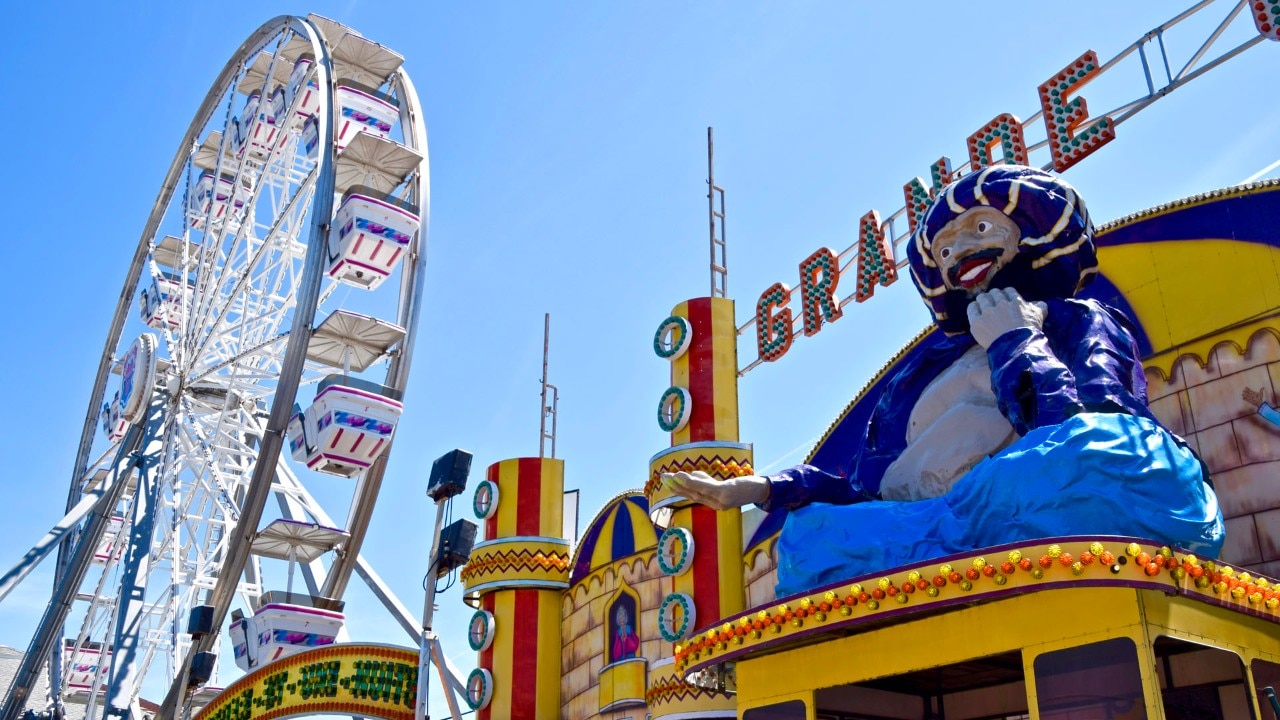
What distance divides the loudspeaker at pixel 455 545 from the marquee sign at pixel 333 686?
12.0 ft

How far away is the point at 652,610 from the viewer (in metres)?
13.8

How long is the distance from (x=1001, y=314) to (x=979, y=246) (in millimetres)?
741

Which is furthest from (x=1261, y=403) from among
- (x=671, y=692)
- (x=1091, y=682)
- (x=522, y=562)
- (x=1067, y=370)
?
(x=522, y=562)

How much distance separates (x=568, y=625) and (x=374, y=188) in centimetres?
953

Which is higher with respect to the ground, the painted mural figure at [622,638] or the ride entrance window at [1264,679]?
the painted mural figure at [622,638]

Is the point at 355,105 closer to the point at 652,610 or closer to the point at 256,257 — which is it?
the point at 256,257

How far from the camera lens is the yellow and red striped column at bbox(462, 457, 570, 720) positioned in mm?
14828

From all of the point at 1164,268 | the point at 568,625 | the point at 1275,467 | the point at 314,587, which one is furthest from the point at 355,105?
the point at 1275,467

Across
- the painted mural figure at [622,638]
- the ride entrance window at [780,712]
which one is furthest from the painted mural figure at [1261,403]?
the painted mural figure at [622,638]

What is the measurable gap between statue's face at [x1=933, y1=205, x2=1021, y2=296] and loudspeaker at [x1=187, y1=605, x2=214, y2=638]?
1430 centimetres

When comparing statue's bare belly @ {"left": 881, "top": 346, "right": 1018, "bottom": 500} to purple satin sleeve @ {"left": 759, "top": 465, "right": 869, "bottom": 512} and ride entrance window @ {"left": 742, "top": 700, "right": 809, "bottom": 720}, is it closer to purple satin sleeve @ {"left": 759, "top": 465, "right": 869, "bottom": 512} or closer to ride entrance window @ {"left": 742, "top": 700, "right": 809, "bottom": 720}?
purple satin sleeve @ {"left": 759, "top": 465, "right": 869, "bottom": 512}

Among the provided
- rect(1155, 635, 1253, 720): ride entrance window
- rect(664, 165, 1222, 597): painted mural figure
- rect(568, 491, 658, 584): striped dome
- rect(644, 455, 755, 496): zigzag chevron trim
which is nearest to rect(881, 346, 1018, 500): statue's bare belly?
rect(664, 165, 1222, 597): painted mural figure

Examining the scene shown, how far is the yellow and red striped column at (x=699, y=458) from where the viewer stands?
12570 millimetres

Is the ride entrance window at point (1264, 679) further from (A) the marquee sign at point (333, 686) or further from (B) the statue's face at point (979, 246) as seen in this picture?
(A) the marquee sign at point (333, 686)
